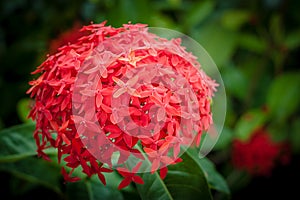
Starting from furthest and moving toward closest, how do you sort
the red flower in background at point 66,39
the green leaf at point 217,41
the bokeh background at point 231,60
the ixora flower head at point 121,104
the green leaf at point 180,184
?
the green leaf at point 217,41, the bokeh background at point 231,60, the red flower in background at point 66,39, the green leaf at point 180,184, the ixora flower head at point 121,104

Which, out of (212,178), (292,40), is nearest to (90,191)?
(212,178)

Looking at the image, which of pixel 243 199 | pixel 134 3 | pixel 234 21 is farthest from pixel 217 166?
pixel 134 3

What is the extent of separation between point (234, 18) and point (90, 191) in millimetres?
1328

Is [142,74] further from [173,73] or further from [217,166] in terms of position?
[217,166]

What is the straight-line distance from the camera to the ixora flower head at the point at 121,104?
32.8 inches

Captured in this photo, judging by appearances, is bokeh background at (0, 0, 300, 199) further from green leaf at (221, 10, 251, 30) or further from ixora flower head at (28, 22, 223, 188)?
ixora flower head at (28, 22, 223, 188)

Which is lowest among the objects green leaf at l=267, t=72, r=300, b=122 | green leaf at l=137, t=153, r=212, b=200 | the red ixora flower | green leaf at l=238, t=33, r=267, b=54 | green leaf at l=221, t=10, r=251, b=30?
the red ixora flower

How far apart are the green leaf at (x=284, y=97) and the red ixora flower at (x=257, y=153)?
5.4 inches

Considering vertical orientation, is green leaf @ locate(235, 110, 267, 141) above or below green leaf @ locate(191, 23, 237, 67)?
below

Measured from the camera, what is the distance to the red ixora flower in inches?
80.9

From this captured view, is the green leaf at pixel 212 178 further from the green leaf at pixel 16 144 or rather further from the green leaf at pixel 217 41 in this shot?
the green leaf at pixel 217 41

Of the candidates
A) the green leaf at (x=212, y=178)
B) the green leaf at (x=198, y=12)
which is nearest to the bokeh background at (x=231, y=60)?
the green leaf at (x=198, y=12)

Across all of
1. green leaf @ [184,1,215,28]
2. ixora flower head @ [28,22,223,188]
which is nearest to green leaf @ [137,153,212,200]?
ixora flower head @ [28,22,223,188]

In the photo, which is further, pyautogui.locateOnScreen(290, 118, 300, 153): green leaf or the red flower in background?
pyautogui.locateOnScreen(290, 118, 300, 153): green leaf
